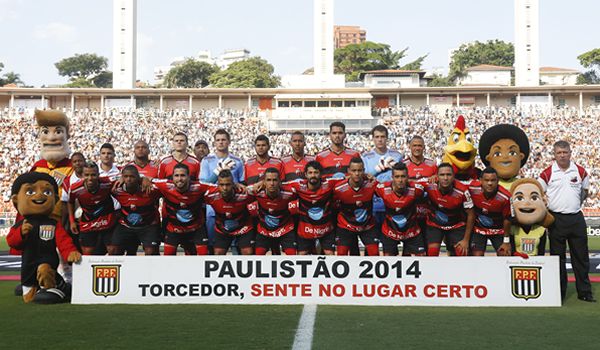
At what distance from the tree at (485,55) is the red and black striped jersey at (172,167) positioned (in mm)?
77165

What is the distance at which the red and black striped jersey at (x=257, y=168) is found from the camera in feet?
29.0

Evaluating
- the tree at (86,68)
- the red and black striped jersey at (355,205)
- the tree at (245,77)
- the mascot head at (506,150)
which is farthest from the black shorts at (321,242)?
the tree at (86,68)

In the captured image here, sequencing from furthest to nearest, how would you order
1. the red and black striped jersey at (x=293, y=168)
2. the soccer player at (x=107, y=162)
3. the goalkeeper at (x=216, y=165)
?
the soccer player at (x=107, y=162) → the goalkeeper at (x=216, y=165) → the red and black striped jersey at (x=293, y=168)

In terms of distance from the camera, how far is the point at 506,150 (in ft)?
26.7

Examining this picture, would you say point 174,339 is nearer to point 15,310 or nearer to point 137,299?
point 137,299

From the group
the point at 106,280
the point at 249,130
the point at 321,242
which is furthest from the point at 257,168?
the point at 249,130

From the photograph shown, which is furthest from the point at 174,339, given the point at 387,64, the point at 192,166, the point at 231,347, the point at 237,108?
the point at 387,64

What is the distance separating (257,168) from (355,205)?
61.4 inches

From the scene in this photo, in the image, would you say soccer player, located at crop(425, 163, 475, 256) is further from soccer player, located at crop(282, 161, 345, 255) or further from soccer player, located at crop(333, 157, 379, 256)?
Answer: soccer player, located at crop(282, 161, 345, 255)

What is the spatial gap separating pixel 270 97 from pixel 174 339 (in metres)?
42.6

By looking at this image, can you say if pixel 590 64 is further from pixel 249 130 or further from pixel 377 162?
pixel 377 162

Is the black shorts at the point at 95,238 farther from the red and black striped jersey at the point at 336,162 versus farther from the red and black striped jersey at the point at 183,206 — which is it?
the red and black striped jersey at the point at 336,162

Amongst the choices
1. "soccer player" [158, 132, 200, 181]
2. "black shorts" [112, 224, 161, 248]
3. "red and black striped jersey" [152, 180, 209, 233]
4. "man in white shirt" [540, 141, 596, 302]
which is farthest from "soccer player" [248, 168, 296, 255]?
"man in white shirt" [540, 141, 596, 302]

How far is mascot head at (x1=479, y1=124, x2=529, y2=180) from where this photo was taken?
26.6 feet
